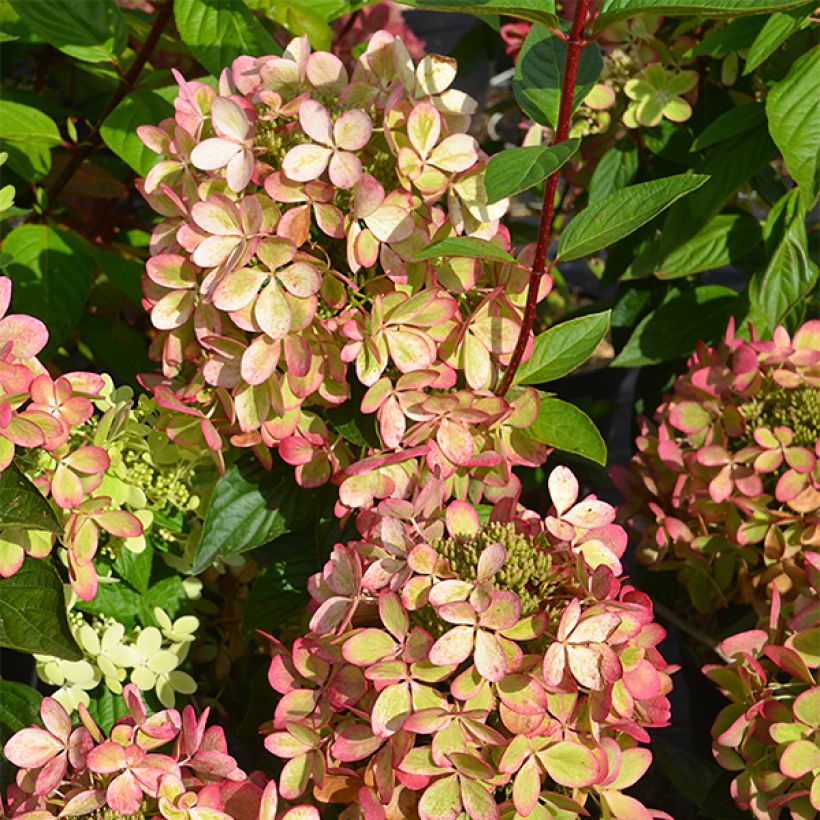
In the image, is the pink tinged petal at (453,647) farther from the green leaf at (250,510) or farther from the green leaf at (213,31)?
the green leaf at (213,31)

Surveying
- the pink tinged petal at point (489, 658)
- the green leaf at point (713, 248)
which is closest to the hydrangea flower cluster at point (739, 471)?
the green leaf at point (713, 248)

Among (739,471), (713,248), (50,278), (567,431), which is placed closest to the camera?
(567,431)

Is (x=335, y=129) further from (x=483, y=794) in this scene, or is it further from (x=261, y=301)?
(x=483, y=794)

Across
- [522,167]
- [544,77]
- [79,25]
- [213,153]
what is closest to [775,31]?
[544,77]

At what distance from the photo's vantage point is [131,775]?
688 millimetres

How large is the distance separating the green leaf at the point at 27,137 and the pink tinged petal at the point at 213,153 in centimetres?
41

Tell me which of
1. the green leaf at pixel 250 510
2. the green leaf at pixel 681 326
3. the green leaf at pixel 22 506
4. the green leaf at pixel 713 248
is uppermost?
the green leaf at pixel 22 506

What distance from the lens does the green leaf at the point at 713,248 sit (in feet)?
4.24

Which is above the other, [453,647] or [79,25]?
[79,25]

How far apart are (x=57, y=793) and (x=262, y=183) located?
1.46ft

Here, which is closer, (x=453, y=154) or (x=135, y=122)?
(x=453, y=154)

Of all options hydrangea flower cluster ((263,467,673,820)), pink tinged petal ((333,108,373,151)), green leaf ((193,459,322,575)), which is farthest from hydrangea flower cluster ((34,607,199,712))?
pink tinged petal ((333,108,373,151))

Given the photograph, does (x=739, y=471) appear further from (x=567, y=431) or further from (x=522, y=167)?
(x=522, y=167)

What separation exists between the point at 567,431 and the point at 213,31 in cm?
54
